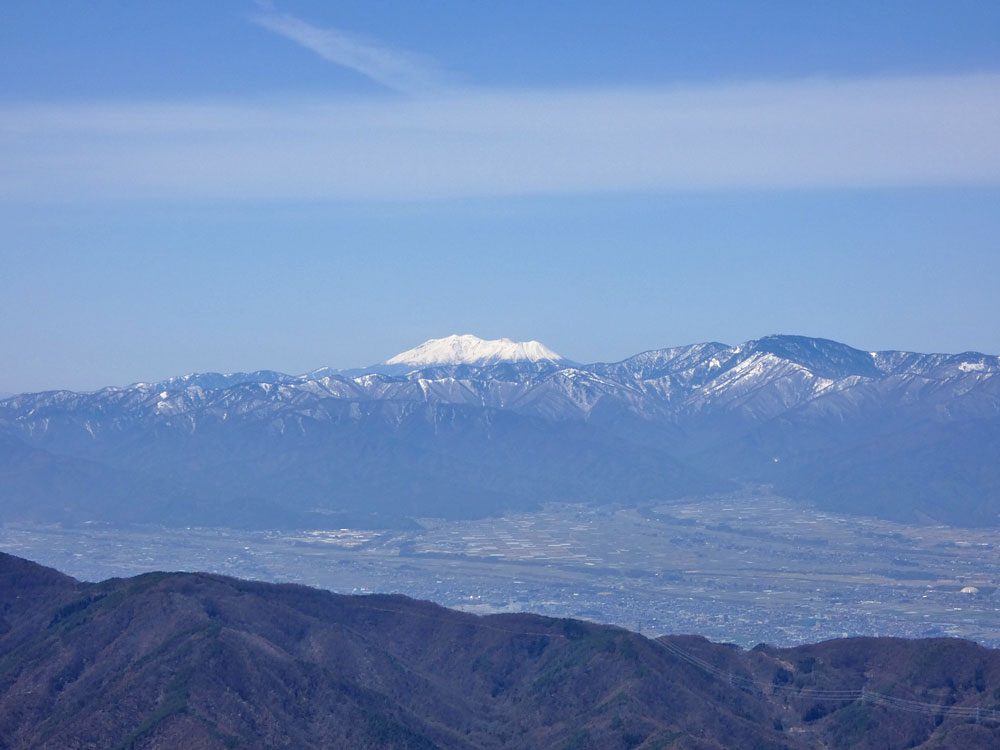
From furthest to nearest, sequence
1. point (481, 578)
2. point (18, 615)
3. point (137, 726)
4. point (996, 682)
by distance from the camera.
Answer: point (481, 578) → point (18, 615) → point (996, 682) → point (137, 726)

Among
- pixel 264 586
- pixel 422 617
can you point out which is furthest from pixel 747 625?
pixel 264 586

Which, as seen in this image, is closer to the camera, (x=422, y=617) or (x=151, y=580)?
(x=151, y=580)

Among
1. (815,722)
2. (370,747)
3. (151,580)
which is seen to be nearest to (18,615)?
(151,580)

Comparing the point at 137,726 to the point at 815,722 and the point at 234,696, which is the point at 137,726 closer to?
the point at 234,696

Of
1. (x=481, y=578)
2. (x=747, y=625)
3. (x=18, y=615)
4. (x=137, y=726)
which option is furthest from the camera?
(x=481, y=578)

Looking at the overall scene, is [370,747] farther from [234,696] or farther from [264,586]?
[264,586]

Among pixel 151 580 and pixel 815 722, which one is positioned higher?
pixel 151 580
